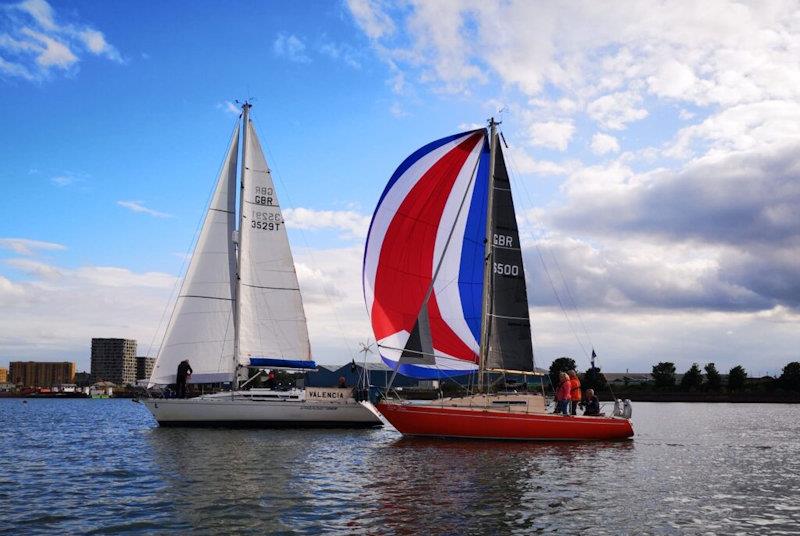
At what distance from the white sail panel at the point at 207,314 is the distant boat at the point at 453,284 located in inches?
326

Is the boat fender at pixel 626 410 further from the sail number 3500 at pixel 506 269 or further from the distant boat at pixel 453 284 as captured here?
the sail number 3500 at pixel 506 269

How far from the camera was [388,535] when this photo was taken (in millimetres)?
12977

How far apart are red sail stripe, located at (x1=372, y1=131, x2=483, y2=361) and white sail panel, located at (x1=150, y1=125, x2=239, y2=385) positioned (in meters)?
8.66

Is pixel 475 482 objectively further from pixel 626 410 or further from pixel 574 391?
pixel 626 410

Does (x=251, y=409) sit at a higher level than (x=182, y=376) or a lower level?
lower

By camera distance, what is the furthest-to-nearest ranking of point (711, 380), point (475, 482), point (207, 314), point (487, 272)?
point (711, 380) < point (207, 314) < point (487, 272) < point (475, 482)

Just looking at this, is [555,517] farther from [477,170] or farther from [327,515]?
[477,170]

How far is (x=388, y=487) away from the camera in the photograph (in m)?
18.2

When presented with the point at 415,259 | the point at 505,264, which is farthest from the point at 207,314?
the point at 505,264

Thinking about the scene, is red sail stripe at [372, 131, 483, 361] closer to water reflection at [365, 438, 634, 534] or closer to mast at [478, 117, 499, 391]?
mast at [478, 117, 499, 391]

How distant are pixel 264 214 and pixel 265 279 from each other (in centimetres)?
347

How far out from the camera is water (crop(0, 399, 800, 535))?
14062mm

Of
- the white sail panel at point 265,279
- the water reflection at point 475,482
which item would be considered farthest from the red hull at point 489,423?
the white sail panel at point 265,279

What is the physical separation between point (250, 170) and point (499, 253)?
14493 millimetres
